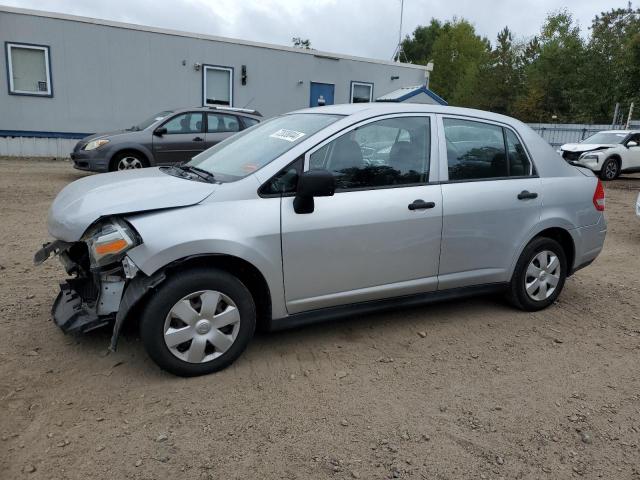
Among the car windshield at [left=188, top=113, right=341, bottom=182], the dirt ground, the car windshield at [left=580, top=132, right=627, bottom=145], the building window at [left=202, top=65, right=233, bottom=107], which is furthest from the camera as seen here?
the building window at [left=202, top=65, right=233, bottom=107]

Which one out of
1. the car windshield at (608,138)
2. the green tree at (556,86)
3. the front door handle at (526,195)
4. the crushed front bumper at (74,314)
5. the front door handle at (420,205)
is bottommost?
the crushed front bumper at (74,314)

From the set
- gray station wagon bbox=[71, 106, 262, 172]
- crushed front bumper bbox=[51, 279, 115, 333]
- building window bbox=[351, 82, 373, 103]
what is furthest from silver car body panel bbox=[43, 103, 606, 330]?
building window bbox=[351, 82, 373, 103]

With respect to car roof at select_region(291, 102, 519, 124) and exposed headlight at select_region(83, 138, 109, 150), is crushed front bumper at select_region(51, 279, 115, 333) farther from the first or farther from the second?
exposed headlight at select_region(83, 138, 109, 150)

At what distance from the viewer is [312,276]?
3.43 meters

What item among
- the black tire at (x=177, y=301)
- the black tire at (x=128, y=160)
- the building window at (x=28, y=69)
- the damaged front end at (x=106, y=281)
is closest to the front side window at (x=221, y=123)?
the black tire at (x=128, y=160)

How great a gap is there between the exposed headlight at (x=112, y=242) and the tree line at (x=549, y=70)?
32.2 metres

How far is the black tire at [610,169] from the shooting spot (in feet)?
52.3

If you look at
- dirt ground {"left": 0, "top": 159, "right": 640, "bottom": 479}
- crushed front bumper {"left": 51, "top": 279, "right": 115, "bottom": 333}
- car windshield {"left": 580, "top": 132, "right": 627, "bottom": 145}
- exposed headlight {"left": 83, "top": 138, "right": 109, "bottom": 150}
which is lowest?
dirt ground {"left": 0, "top": 159, "right": 640, "bottom": 479}

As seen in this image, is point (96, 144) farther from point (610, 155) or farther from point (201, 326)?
point (610, 155)

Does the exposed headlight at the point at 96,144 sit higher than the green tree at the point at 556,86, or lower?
lower

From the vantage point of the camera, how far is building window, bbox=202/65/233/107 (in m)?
16.7

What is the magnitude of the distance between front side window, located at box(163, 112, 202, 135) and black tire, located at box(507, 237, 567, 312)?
820 cm

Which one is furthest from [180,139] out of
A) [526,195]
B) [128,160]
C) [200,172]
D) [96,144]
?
[526,195]

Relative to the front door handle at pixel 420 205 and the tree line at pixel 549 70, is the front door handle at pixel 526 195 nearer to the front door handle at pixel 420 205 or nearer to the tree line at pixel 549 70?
the front door handle at pixel 420 205
